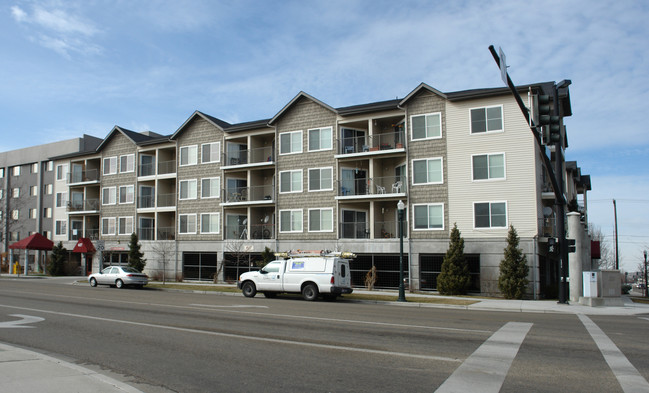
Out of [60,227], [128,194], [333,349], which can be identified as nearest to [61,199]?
[60,227]

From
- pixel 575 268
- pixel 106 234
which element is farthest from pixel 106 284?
pixel 575 268

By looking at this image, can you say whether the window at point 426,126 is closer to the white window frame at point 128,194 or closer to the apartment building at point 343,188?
the apartment building at point 343,188

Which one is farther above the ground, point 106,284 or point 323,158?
point 323,158

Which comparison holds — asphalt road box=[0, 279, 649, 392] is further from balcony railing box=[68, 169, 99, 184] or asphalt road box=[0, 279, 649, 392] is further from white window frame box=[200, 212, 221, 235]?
balcony railing box=[68, 169, 99, 184]

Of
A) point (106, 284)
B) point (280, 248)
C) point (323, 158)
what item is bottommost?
point (106, 284)

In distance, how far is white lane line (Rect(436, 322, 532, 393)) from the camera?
277 inches

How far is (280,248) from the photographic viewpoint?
3619cm

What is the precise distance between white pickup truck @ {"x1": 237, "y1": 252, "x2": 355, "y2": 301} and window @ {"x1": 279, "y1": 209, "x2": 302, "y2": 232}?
1070 centimetres

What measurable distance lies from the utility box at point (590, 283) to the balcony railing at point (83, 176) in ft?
137

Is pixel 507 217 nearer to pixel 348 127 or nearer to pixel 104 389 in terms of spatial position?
pixel 348 127

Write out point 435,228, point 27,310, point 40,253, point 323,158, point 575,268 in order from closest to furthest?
point 27,310
point 575,268
point 435,228
point 323,158
point 40,253

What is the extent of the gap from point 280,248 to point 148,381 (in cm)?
2881


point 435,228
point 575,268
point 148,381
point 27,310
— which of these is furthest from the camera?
point 435,228

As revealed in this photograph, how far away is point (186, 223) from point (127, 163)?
30.8 ft
